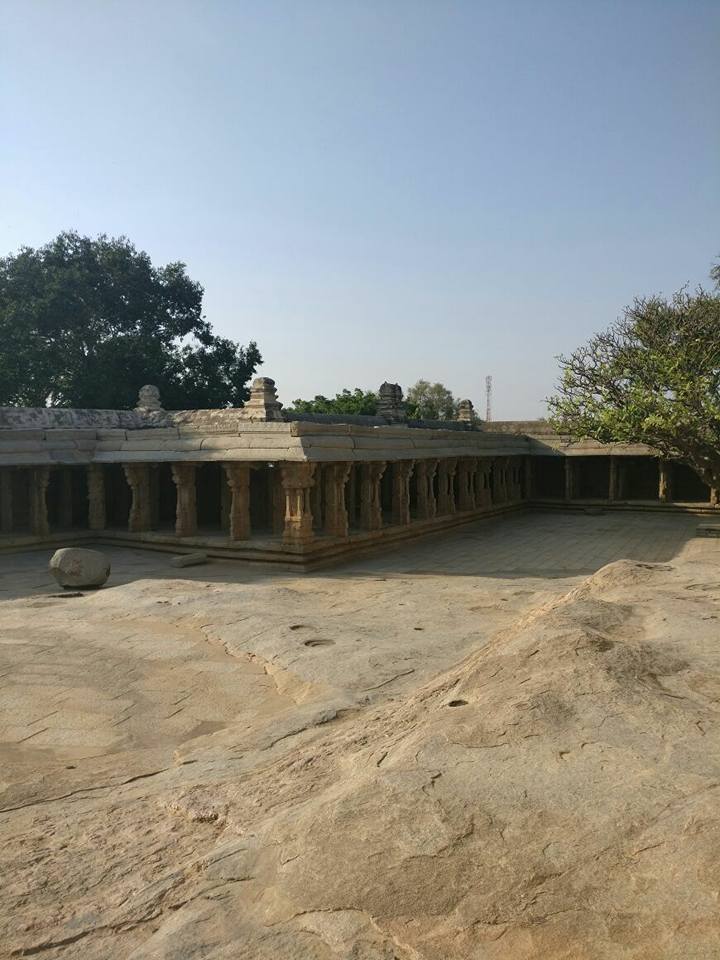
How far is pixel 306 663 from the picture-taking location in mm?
8039

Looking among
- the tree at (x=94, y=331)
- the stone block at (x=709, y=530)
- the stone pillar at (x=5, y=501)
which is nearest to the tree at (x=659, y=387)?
the stone block at (x=709, y=530)

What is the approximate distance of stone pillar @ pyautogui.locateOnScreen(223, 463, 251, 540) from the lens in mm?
15922

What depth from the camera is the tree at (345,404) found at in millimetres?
49062

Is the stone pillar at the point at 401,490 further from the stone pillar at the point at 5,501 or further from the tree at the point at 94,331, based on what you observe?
the tree at the point at 94,331

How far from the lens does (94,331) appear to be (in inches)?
1404

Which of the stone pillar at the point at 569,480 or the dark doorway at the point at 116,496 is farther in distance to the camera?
the stone pillar at the point at 569,480

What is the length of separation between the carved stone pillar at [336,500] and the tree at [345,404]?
31.9 metres

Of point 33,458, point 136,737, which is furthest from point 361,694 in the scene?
point 33,458

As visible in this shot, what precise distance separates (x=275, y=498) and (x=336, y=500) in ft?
6.36

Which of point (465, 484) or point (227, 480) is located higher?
point (227, 480)

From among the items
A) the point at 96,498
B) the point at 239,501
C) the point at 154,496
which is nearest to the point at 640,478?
the point at 239,501

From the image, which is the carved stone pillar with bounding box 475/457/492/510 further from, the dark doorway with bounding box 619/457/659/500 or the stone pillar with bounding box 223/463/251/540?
the stone pillar with bounding box 223/463/251/540

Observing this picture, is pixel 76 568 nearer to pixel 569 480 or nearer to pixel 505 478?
pixel 505 478

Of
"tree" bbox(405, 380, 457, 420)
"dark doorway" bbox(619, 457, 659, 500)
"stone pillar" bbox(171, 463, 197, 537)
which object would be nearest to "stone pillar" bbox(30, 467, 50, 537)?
"stone pillar" bbox(171, 463, 197, 537)
